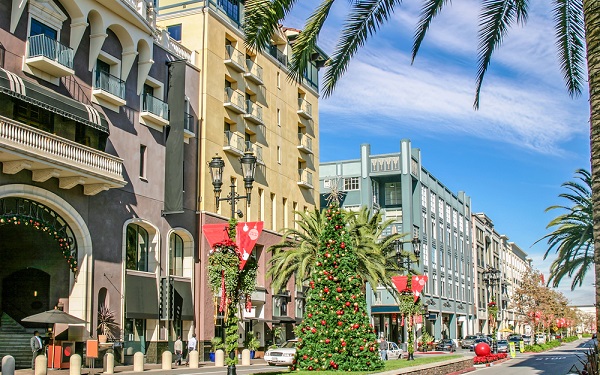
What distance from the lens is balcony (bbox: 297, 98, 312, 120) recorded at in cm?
5720

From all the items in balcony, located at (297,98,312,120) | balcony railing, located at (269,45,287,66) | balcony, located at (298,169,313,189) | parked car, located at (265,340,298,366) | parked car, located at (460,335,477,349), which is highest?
balcony railing, located at (269,45,287,66)

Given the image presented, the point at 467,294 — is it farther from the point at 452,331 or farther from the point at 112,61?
the point at 112,61

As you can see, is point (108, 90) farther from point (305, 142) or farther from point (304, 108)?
point (304, 108)

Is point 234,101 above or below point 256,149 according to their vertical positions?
above

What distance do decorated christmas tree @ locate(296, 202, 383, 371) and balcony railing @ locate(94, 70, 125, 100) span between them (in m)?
15.0

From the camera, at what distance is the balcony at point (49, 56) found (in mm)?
28297

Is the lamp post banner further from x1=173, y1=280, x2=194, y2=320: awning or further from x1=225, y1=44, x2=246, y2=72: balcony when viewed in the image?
x1=225, y1=44, x2=246, y2=72: balcony

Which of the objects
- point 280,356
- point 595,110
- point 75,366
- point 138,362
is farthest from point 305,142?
point 595,110

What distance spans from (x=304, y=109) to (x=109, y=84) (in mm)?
26724

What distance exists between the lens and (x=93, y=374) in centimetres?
2734

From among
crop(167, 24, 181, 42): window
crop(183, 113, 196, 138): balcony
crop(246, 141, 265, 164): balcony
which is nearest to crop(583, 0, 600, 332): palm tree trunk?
crop(183, 113, 196, 138): balcony

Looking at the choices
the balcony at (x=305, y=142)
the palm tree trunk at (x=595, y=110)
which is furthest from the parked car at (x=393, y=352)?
the palm tree trunk at (x=595, y=110)

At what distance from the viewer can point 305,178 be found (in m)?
57.1

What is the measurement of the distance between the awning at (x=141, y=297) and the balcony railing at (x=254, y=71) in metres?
17.5
